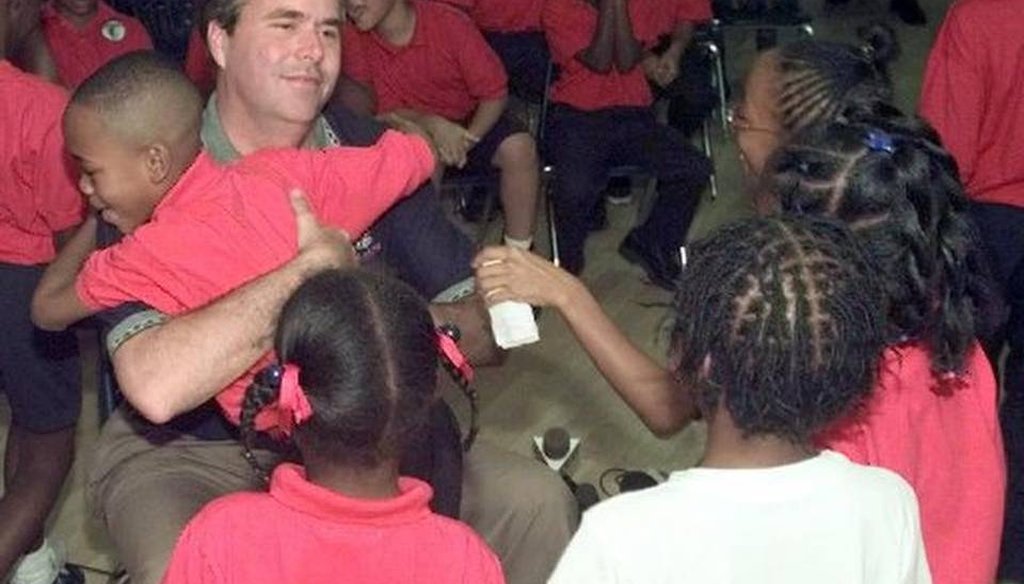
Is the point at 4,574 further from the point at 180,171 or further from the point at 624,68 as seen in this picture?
the point at 624,68

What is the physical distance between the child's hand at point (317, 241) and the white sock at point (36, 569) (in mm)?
1283

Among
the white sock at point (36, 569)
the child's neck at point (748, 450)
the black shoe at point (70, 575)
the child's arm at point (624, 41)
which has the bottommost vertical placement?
the black shoe at point (70, 575)

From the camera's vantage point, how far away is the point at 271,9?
282 centimetres

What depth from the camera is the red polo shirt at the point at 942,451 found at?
82.0 inches

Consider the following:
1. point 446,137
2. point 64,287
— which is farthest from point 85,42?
point 64,287

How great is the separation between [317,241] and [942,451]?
3.24 ft

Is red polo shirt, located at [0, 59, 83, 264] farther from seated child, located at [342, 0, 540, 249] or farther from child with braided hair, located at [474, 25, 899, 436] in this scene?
seated child, located at [342, 0, 540, 249]

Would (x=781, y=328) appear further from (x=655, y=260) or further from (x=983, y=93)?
(x=655, y=260)

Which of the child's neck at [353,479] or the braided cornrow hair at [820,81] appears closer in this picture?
the child's neck at [353,479]

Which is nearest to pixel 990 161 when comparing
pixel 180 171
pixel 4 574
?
pixel 180 171

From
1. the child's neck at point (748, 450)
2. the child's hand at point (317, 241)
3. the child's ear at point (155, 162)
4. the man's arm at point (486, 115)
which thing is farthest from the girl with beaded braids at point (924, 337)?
the man's arm at point (486, 115)

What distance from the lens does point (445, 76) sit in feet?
14.4

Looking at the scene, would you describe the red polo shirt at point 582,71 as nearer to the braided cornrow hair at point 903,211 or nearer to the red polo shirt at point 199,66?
the red polo shirt at point 199,66

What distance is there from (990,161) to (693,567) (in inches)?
74.4
